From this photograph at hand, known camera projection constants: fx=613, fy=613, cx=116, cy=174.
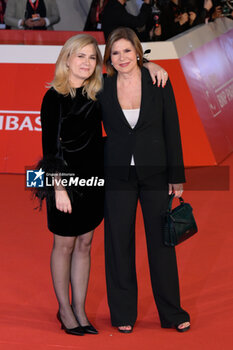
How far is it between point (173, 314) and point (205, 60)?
14.6ft

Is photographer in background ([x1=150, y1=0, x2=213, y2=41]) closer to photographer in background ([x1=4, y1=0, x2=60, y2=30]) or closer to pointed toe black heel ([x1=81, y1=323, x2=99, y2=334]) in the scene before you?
photographer in background ([x1=4, y1=0, x2=60, y2=30])

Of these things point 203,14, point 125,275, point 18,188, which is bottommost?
point 18,188

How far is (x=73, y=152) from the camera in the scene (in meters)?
3.17

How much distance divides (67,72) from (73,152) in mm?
413

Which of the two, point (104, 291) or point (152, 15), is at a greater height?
point (152, 15)

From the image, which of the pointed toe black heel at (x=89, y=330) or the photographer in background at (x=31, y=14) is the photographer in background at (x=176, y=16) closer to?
the photographer in background at (x=31, y=14)

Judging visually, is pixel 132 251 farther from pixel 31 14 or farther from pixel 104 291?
pixel 31 14

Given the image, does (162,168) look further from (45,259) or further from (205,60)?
(205,60)

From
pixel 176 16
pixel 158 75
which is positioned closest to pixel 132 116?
pixel 158 75

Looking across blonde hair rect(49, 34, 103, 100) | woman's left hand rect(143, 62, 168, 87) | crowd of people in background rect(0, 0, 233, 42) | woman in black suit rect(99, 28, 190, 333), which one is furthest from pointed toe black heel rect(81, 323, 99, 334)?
crowd of people in background rect(0, 0, 233, 42)

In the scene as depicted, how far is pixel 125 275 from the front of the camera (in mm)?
3408

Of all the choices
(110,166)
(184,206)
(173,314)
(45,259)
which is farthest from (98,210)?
(45,259)

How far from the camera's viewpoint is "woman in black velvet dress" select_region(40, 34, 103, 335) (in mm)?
3123

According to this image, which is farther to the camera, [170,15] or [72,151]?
[170,15]
